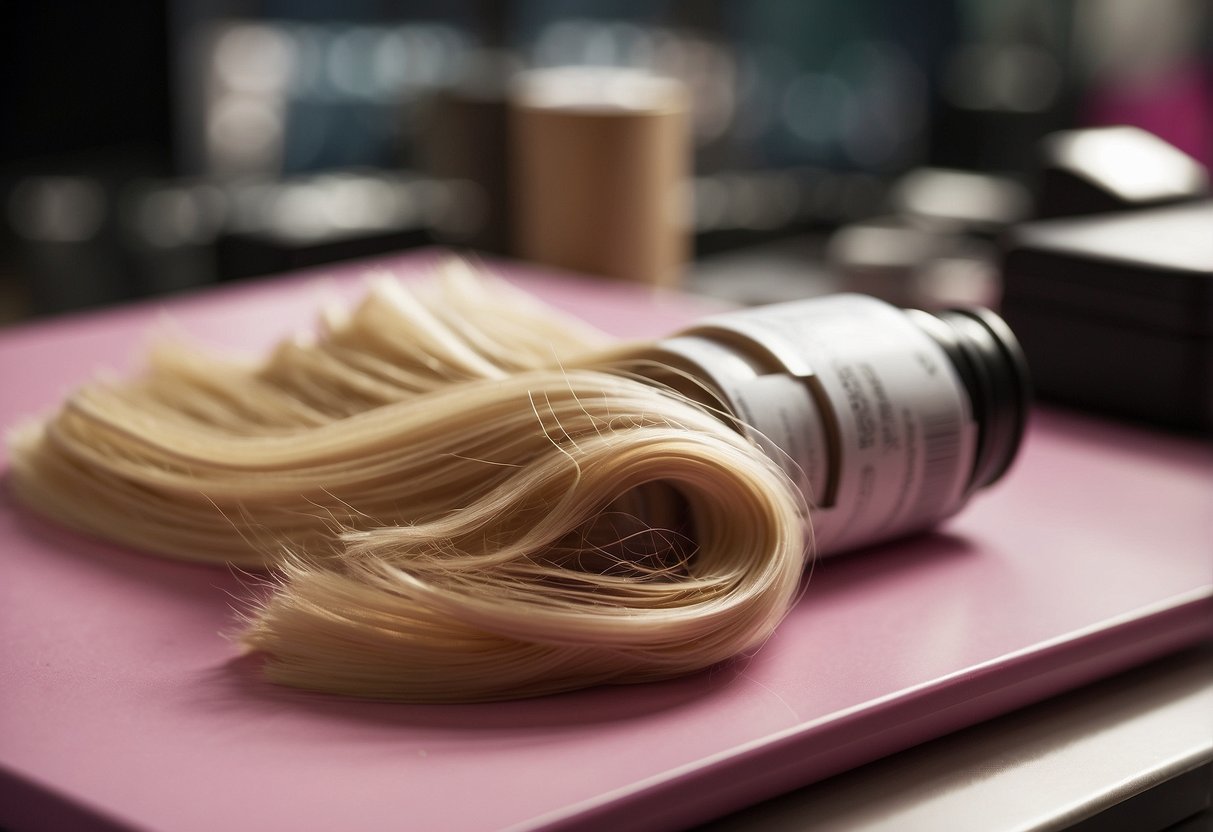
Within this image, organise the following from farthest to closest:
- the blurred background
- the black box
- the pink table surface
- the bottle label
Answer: the blurred background, the black box, the bottle label, the pink table surface

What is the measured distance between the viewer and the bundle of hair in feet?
1.31

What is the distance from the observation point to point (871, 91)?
308 centimetres

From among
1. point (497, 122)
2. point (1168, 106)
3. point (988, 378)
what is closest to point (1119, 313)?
point (988, 378)

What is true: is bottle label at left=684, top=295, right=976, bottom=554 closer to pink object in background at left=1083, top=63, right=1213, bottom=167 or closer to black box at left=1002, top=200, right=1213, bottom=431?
black box at left=1002, top=200, right=1213, bottom=431

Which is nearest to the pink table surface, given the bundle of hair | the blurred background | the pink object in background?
the bundle of hair

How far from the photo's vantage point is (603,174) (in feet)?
3.29

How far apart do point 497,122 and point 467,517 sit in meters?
0.78

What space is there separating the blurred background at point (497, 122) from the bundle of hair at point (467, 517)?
51 centimetres

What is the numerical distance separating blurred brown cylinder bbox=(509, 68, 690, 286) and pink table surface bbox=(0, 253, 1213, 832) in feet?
1.60

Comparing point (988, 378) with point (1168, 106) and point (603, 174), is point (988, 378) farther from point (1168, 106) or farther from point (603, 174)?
point (1168, 106)

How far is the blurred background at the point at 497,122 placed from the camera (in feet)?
3.98

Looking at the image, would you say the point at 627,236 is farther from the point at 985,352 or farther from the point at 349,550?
the point at 349,550

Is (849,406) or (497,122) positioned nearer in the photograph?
(849,406)

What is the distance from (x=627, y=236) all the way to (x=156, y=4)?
4.41 feet
